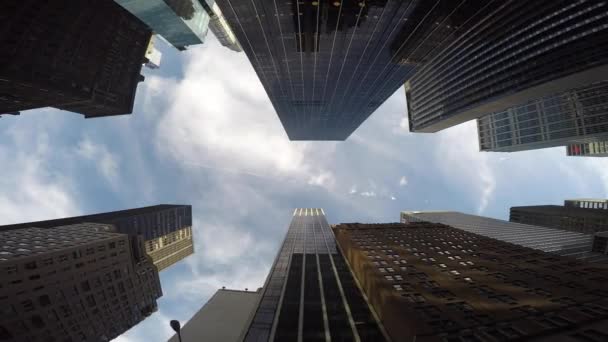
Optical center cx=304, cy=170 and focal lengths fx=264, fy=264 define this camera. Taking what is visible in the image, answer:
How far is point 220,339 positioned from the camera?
3997 centimetres

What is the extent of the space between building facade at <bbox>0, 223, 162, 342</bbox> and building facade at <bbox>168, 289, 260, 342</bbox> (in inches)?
1385

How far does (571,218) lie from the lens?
141750mm

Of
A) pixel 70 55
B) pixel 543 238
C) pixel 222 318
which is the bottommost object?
pixel 543 238

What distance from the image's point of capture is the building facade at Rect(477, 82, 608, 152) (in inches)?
4574

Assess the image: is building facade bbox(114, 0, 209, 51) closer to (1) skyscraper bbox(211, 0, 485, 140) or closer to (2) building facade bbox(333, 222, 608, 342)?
(1) skyscraper bbox(211, 0, 485, 140)

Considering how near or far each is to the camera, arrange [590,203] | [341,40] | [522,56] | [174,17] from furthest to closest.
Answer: [590,203] < [522,56] < [174,17] < [341,40]

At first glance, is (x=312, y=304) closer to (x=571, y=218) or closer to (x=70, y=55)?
(x=70, y=55)

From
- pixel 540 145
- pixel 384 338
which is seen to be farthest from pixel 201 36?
pixel 540 145

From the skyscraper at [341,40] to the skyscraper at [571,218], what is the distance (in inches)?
4857

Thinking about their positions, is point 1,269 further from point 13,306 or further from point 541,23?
point 541,23

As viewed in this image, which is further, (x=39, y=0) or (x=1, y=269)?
(x=39, y=0)

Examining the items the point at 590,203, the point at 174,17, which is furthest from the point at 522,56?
the point at 590,203

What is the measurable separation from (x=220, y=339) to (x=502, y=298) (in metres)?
39.9

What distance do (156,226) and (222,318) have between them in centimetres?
13985
